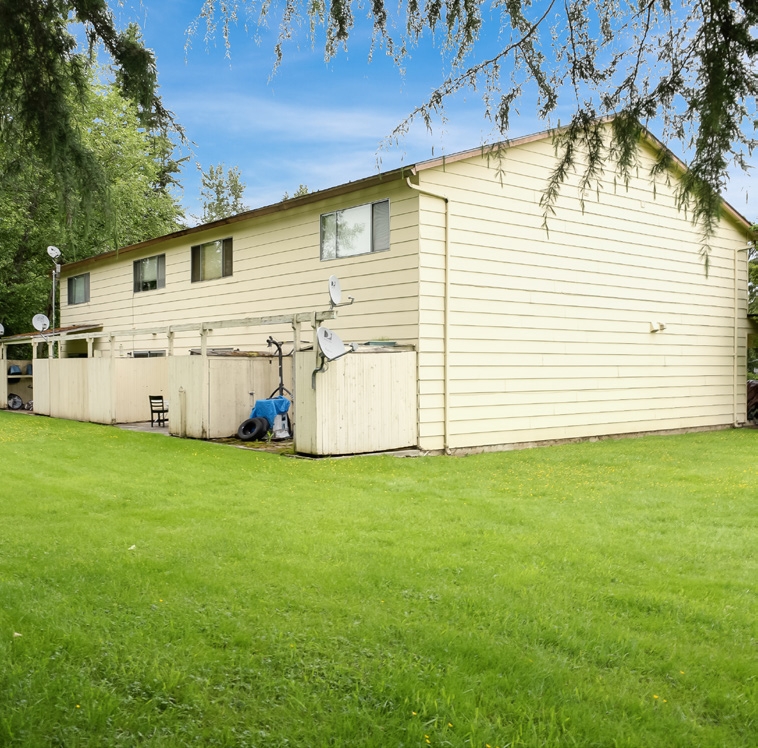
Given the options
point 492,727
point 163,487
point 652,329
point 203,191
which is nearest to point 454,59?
point 492,727

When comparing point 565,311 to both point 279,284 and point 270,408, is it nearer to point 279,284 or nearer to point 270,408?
point 279,284

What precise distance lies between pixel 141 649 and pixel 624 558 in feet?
11.5

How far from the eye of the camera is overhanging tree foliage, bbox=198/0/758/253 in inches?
159

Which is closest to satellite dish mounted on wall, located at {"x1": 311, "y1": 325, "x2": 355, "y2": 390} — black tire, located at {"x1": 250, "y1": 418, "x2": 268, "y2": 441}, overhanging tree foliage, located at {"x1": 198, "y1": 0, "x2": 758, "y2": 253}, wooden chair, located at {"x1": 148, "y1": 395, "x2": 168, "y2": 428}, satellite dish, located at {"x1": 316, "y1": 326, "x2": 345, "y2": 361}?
satellite dish, located at {"x1": 316, "y1": 326, "x2": 345, "y2": 361}

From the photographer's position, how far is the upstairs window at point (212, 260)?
16.9 m

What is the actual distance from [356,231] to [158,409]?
685cm

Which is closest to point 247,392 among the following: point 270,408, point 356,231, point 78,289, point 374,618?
point 270,408

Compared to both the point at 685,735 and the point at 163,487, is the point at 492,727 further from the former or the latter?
the point at 163,487

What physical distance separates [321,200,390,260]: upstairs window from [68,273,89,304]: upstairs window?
39.4ft

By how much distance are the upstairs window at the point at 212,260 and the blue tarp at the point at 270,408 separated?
4.26 metres

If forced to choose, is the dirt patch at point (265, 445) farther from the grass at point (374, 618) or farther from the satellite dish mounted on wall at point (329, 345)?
the grass at point (374, 618)

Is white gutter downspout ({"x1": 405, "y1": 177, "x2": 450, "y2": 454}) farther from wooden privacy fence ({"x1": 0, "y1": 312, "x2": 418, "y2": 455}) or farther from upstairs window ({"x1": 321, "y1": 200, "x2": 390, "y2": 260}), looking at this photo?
upstairs window ({"x1": 321, "y1": 200, "x2": 390, "y2": 260})

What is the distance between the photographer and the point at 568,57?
14.3 feet

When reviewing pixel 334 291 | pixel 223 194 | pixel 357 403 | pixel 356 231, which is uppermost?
pixel 223 194
